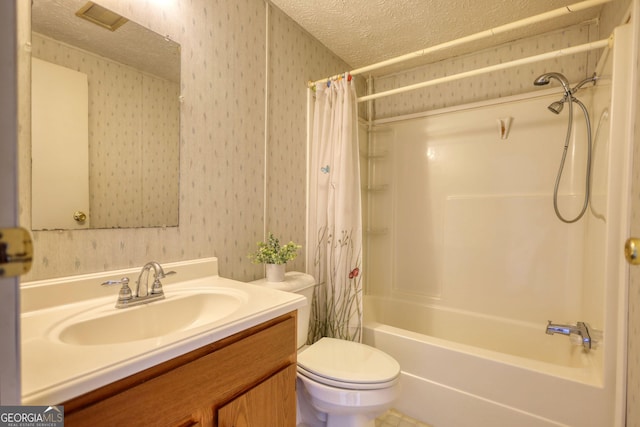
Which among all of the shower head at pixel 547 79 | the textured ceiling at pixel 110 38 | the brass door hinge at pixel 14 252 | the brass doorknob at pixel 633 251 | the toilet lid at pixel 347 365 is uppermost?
the shower head at pixel 547 79

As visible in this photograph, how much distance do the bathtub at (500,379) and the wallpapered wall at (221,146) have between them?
911mm

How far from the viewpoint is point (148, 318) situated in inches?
36.8

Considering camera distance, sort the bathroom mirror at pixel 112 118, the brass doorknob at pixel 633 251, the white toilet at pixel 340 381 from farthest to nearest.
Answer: the white toilet at pixel 340 381
the bathroom mirror at pixel 112 118
the brass doorknob at pixel 633 251

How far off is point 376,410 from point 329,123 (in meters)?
1.50

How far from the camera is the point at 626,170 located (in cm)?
116

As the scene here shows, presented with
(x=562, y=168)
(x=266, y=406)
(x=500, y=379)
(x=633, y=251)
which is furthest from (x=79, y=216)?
(x=562, y=168)

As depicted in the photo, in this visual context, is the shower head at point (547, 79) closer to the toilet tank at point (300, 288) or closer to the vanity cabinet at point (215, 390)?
the toilet tank at point (300, 288)

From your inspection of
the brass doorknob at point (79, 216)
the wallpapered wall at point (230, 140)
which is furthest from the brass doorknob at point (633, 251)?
the brass doorknob at point (79, 216)

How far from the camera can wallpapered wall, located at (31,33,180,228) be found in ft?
3.20

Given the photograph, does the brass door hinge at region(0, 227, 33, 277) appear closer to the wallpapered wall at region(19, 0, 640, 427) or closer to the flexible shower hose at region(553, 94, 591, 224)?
the wallpapered wall at region(19, 0, 640, 427)

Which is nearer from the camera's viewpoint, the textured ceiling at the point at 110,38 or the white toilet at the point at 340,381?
the textured ceiling at the point at 110,38

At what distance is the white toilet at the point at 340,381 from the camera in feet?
3.72

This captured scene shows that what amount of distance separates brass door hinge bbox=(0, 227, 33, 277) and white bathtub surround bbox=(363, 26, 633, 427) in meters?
1.69

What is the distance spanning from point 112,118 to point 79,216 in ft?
1.19
